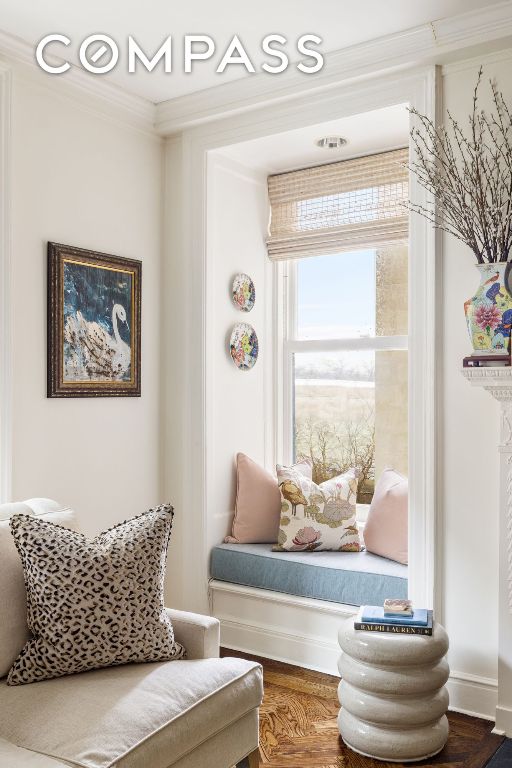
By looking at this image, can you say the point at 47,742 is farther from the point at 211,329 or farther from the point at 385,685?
the point at 211,329

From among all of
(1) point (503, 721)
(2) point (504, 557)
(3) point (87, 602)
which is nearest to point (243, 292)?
(2) point (504, 557)

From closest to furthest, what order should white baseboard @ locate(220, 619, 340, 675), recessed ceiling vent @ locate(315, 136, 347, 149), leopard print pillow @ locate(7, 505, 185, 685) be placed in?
leopard print pillow @ locate(7, 505, 185, 685)
white baseboard @ locate(220, 619, 340, 675)
recessed ceiling vent @ locate(315, 136, 347, 149)

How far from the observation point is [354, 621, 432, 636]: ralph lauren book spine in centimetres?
251

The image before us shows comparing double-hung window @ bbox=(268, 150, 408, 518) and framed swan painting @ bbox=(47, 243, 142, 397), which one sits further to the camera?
double-hung window @ bbox=(268, 150, 408, 518)

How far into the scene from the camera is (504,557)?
2.66m

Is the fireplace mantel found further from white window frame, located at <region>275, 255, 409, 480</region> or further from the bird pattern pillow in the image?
white window frame, located at <region>275, 255, 409, 480</region>

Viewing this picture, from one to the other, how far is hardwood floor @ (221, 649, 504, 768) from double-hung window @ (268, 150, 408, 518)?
104cm

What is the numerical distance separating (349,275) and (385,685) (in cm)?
214

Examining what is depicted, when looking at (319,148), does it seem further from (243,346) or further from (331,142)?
(243,346)

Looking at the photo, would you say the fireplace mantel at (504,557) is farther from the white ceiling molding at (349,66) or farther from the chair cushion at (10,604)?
the chair cushion at (10,604)

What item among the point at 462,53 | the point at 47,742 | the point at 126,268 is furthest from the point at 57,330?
the point at 462,53

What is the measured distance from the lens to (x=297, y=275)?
13.5ft

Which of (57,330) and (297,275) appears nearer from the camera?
(57,330)

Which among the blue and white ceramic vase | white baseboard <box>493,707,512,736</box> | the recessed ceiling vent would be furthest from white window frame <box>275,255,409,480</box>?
white baseboard <box>493,707,512,736</box>
